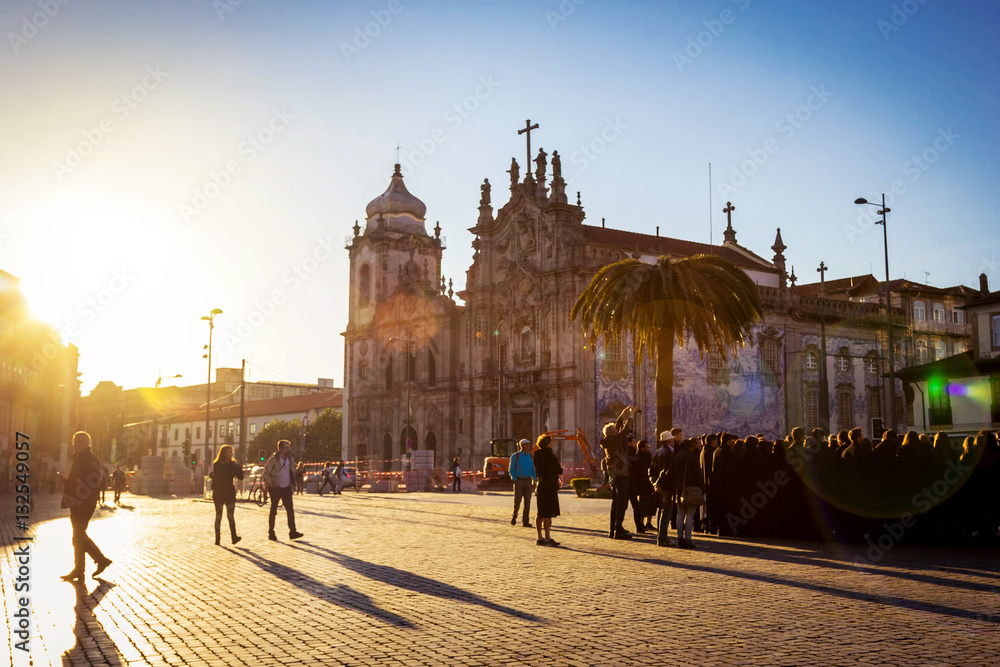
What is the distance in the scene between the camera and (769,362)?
5897 centimetres

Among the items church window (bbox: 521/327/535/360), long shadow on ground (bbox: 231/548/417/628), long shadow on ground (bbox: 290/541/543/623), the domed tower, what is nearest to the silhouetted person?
long shadow on ground (bbox: 290/541/543/623)

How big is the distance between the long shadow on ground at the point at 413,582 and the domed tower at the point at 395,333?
5169cm

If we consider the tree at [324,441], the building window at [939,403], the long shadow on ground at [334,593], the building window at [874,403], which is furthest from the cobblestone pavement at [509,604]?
the tree at [324,441]

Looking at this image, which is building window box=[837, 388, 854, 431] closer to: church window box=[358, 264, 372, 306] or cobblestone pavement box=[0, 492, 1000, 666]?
church window box=[358, 264, 372, 306]

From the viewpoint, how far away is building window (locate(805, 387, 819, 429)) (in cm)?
6003

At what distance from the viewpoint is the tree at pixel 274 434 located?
94.9m

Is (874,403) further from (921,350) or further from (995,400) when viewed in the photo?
(995,400)

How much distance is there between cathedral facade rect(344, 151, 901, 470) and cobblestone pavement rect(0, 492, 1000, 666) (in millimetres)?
36663

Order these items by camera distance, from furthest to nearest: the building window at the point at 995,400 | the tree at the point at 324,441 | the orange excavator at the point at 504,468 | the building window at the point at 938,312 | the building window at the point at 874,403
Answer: the tree at the point at 324,441
the building window at the point at 938,312
the building window at the point at 874,403
the orange excavator at the point at 504,468
the building window at the point at 995,400

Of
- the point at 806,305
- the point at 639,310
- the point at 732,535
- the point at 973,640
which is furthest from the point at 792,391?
the point at 973,640

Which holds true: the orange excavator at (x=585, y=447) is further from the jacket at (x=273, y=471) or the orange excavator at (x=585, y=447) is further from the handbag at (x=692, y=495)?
the handbag at (x=692, y=495)

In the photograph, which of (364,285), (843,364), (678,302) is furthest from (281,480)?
(364,285)

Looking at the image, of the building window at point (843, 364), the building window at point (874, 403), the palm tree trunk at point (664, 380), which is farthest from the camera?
the building window at point (874, 403)

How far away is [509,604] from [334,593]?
2.13 m
